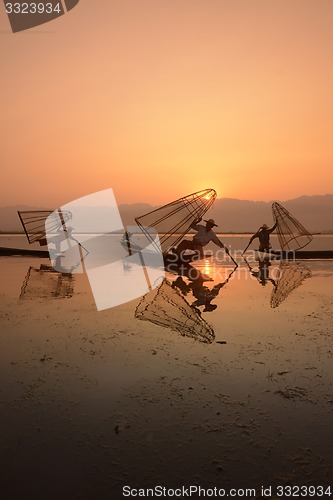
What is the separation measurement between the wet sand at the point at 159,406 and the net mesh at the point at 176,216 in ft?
44.0

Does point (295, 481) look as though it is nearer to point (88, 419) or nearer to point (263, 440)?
point (263, 440)

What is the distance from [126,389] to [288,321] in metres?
4.92

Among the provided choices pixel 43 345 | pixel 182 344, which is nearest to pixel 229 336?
pixel 182 344

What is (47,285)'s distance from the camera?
542 inches

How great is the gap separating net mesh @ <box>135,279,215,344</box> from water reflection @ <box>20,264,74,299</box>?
302cm

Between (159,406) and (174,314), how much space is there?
15.7ft

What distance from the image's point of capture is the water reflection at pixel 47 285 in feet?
38.6

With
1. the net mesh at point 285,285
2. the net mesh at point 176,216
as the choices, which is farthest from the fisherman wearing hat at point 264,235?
the net mesh at point 285,285

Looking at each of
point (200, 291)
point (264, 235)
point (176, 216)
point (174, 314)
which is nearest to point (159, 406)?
point (174, 314)

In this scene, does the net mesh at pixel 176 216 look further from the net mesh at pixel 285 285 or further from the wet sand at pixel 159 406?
the wet sand at pixel 159 406

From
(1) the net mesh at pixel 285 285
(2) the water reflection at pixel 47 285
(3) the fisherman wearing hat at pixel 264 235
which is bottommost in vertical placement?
(3) the fisherman wearing hat at pixel 264 235

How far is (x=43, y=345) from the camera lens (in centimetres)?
638

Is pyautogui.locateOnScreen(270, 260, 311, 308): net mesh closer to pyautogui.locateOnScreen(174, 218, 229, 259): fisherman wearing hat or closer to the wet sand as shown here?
the wet sand

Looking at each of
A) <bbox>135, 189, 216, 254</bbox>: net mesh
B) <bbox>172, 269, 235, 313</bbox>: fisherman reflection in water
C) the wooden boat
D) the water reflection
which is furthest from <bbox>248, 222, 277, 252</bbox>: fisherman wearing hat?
the wooden boat
